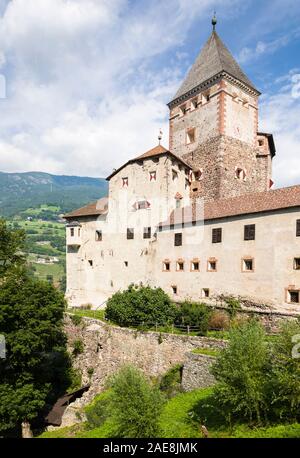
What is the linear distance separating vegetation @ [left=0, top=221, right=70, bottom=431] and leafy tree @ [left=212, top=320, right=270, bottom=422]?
14330 mm

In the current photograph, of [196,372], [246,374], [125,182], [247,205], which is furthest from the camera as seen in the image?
[125,182]

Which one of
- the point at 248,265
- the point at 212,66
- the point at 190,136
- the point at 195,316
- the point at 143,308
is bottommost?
the point at 195,316

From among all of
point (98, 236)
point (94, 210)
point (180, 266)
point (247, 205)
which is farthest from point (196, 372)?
point (94, 210)

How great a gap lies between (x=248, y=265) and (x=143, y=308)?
966cm

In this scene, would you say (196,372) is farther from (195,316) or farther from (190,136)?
(190,136)

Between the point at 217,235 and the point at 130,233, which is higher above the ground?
the point at 130,233

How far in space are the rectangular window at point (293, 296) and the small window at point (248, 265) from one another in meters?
3.30

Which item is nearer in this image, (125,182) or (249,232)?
(249,232)

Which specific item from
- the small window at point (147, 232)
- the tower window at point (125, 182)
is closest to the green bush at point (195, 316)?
the small window at point (147, 232)

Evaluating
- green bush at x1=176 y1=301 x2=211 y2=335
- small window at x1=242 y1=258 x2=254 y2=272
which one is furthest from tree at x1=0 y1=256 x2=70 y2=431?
small window at x1=242 y1=258 x2=254 y2=272

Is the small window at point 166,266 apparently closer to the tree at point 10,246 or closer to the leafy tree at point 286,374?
the tree at point 10,246

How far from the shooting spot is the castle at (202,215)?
80.9ft

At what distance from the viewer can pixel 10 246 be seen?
2989 cm

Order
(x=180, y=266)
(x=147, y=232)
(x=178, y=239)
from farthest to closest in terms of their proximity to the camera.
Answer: (x=147, y=232), (x=178, y=239), (x=180, y=266)
